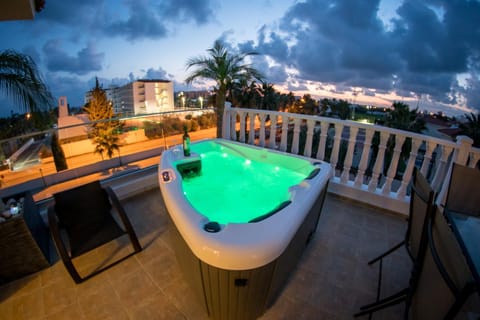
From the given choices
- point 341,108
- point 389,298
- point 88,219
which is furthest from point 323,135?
point 341,108

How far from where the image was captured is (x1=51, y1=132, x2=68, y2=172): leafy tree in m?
2.52

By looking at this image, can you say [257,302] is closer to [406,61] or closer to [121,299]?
[121,299]

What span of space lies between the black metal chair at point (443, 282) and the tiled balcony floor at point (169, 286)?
26.0 inches

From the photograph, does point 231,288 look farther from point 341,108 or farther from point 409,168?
Result: point 341,108

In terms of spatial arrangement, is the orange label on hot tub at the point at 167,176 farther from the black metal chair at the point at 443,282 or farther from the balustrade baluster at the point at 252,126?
the balustrade baluster at the point at 252,126

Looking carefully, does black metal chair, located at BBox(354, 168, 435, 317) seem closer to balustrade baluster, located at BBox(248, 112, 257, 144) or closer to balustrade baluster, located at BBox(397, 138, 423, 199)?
balustrade baluster, located at BBox(397, 138, 423, 199)

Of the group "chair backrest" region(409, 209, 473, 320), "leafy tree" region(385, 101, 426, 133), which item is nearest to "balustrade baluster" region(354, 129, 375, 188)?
"chair backrest" region(409, 209, 473, 320)

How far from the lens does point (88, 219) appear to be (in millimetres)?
1823

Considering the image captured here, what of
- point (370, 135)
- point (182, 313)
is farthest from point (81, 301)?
point (370, 135)

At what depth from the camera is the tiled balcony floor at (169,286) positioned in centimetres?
136

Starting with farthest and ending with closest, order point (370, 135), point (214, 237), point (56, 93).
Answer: point (370, 135) → point (56, 93) → point (214, 237)

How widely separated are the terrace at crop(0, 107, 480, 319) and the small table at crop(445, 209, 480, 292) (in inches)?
24.6

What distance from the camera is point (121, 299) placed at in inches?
56.4

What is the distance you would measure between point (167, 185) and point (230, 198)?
91cm
